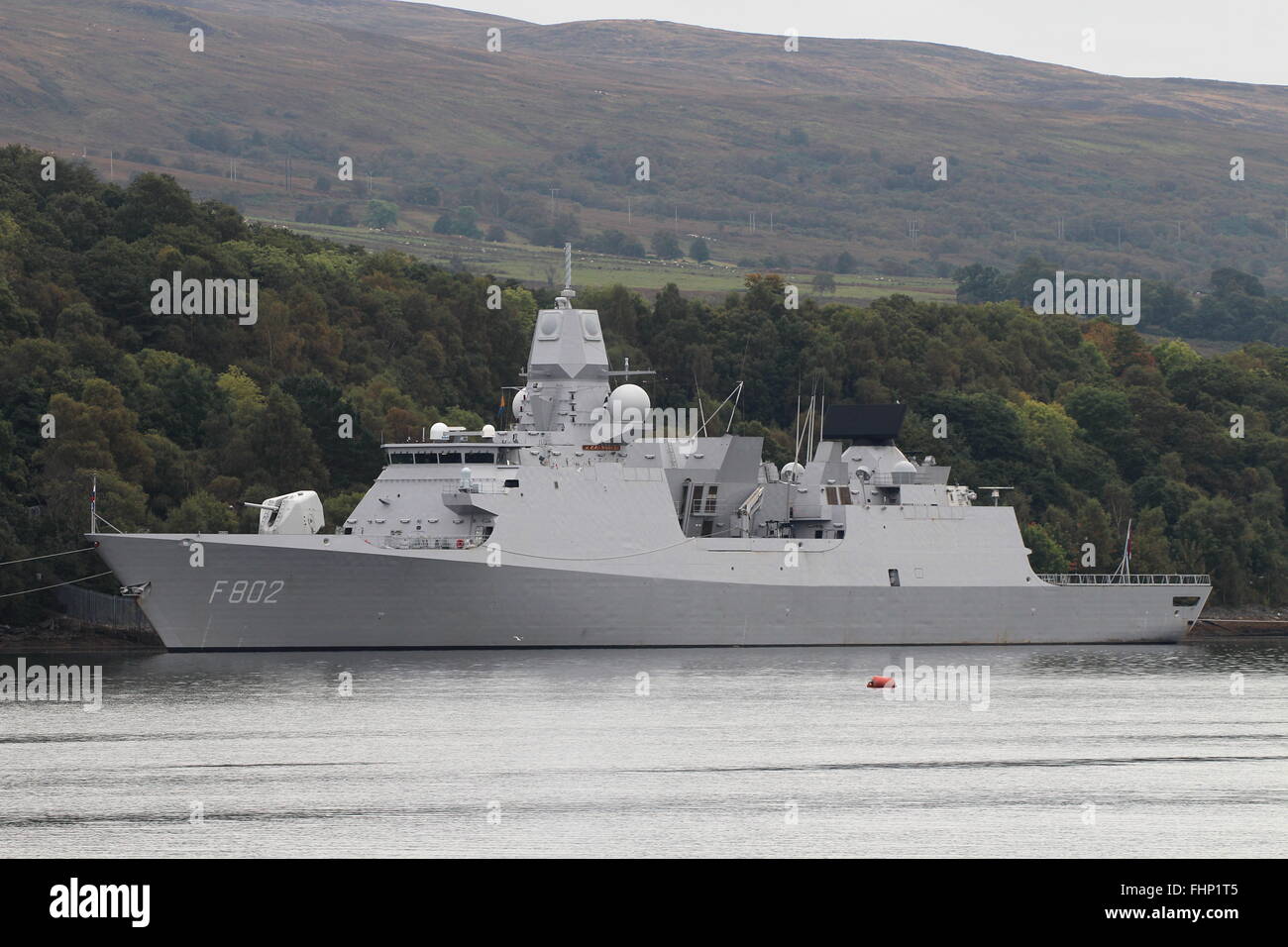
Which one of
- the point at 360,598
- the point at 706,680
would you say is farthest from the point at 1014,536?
the point at 360,598

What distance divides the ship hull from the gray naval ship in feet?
0.16

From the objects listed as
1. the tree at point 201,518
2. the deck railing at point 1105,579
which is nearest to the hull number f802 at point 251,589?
the tree at point 201,518

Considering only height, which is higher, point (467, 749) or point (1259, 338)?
point (1259, 338)

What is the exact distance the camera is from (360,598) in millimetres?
44250

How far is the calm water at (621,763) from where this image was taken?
24.5m

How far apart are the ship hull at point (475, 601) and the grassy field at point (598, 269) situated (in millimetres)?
Result: 84210

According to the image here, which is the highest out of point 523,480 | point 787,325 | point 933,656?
point 787,325

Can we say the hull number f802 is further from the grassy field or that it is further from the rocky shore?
the grassy field

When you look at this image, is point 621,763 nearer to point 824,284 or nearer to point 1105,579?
point 1105,579

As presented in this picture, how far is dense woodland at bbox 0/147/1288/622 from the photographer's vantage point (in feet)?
191

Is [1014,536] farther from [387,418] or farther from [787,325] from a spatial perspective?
[787,325]

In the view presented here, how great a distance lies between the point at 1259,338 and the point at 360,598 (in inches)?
4809
